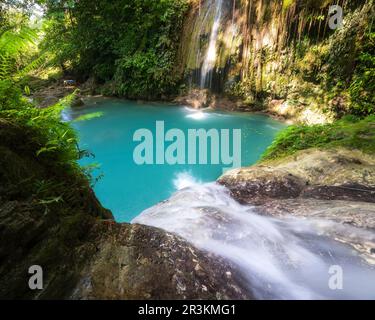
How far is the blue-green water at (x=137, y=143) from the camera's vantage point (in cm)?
677

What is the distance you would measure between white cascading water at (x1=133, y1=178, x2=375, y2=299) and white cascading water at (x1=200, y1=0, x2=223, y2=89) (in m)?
10.9

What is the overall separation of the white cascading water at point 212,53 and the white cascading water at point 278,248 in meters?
10.9

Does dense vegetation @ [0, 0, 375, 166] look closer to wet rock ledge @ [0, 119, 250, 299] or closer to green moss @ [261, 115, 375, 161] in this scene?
green moss @ [261, 115, 375, 161]

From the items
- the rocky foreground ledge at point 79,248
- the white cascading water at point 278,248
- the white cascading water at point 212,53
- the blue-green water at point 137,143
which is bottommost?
the blue-green water at point 137,143

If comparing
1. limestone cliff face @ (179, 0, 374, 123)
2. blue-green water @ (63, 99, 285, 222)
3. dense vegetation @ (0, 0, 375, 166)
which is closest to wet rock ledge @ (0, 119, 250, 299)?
dense vegetation @ (0, 0, 375, 166)

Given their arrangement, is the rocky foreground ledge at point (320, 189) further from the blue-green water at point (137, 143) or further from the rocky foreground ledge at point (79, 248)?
the blue-green water at point (137, 143)

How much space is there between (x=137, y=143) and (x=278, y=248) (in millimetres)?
7796

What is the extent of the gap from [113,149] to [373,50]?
26.8 feet

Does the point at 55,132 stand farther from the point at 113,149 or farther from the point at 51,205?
the point at 113,149

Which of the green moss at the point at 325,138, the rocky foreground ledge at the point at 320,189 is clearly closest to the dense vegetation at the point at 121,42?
the green moss at the point at 325,138

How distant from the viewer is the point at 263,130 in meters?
10.1

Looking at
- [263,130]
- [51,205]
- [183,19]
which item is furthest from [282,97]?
[51,205]

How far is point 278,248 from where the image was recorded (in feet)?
9.18

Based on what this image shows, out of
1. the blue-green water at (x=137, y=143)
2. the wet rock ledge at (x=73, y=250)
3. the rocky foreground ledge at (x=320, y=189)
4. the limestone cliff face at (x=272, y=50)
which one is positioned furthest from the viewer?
the limestone cliff face at (x=272, y=50)
